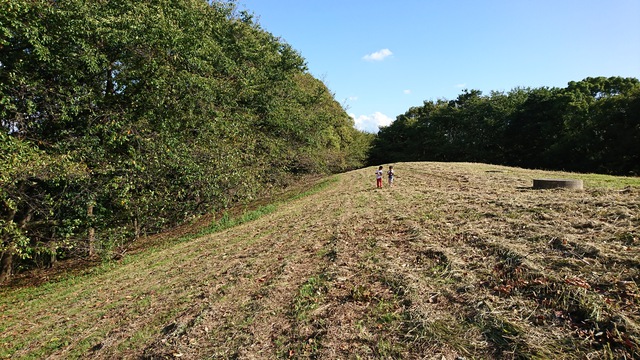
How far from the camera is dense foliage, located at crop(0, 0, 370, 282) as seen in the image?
929cm

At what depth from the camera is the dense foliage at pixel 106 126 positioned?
929 centimetres

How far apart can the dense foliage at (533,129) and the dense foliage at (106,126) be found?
30.6 meters

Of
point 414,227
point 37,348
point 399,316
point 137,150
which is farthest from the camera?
point 137,150

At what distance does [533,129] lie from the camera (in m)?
41.7

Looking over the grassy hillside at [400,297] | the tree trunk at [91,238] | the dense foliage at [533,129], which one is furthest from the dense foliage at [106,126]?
the dense foliage at [533,129]

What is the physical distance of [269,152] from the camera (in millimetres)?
19516

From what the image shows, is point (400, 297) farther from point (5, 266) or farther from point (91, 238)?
point (5, 266)

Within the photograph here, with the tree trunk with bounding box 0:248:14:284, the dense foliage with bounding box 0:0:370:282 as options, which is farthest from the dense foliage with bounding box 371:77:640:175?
the tree trunk with bounding box 0:248:14:284

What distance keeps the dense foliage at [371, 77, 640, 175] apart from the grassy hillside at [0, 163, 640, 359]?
88.8ft

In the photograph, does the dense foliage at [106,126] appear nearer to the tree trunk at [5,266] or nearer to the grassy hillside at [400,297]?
the tree trunk at [5,266]

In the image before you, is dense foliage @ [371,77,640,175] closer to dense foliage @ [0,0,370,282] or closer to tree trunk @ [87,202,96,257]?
dense foliage @ [0,0,370,282]

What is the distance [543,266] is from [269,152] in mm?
16495

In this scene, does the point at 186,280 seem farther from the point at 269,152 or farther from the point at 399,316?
the point at 269,152

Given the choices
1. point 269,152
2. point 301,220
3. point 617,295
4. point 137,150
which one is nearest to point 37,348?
point 137,150
